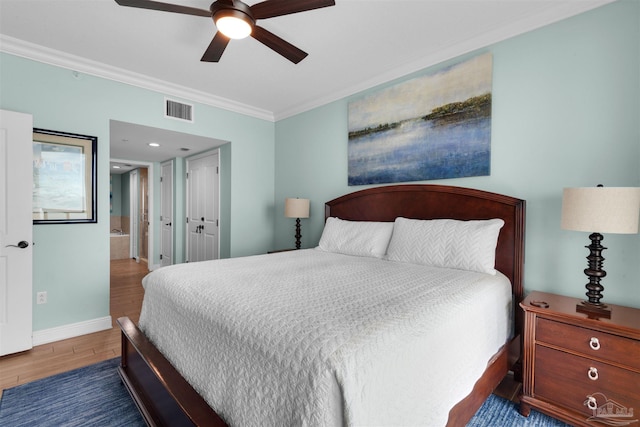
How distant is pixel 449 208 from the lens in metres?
2.53

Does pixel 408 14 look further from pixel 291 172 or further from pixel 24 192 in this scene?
pixel 24 192

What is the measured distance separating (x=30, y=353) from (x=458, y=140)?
4087 mm

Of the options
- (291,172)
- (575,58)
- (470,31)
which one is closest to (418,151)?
(470,31)

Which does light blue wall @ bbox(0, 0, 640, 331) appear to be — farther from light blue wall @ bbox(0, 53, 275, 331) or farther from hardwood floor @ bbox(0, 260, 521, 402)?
hardwood floor @ bbox(0, 260, 521, 402)

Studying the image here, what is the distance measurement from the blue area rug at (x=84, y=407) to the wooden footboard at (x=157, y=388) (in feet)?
0.40

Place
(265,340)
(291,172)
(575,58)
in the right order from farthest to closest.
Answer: (291,172), (575,58), (265,340)

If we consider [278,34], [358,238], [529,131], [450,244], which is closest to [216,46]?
[278,34]

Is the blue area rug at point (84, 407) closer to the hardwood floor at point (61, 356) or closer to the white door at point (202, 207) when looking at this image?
the hardwood floor at point (61, 356)

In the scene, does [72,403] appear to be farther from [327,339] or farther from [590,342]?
[590,342]

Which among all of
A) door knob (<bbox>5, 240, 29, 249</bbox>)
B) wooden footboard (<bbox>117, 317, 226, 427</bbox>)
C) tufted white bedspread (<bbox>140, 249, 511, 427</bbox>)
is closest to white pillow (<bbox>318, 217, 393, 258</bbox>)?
tufted white bedspread (<bbox>140, 249, 511, 427</bbox>)

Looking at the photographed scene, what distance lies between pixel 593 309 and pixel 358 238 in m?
1.67

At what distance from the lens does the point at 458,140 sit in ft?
8.29

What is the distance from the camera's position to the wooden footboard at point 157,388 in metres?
1.21

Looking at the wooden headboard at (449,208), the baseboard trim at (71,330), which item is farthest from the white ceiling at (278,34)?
the baseboard trim at (71,330)
